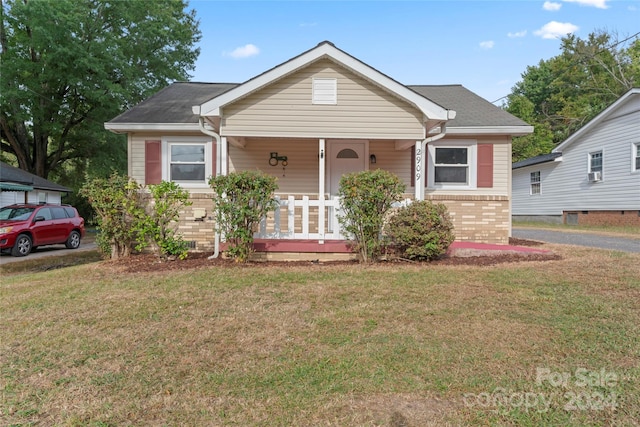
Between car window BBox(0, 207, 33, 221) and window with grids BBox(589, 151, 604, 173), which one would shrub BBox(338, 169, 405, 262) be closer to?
car window BBox(0, 207, 33, 221)

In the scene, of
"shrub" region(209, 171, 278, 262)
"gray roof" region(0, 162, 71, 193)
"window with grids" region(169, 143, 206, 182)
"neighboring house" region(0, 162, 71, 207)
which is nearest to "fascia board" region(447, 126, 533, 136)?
"shrub" region(209, 171, 278, 262)

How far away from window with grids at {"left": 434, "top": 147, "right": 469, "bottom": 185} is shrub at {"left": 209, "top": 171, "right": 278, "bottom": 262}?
15.9ft

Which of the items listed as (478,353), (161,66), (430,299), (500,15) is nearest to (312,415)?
(478,353)

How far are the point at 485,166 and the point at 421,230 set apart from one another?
382cm

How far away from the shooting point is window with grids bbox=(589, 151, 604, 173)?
1715 cm

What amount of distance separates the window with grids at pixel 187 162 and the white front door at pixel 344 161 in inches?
128

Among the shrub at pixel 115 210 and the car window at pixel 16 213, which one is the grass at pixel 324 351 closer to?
the shrub at pixel 115 210

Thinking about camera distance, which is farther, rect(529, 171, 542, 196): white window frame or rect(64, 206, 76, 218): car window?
rect(529, 171, 542, 196): white window frame

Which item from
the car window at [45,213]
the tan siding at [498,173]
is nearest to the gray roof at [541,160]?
the tan siding at [498,173]

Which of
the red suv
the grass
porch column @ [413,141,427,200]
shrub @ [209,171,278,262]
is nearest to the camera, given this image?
the grass

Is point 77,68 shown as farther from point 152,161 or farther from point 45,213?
point 152,161

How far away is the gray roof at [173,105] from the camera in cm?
915

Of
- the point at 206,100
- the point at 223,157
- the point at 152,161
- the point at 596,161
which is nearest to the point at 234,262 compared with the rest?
the point at 223,157

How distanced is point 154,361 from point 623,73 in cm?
3953
